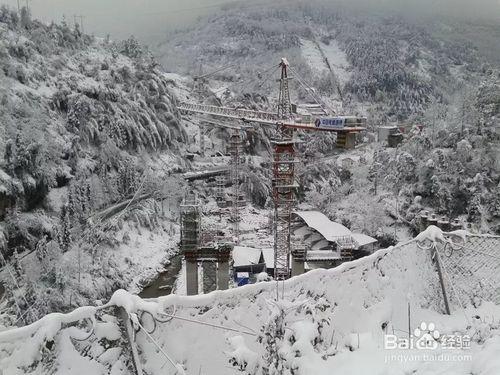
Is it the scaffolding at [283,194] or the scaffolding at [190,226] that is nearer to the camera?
the scaffolding at [190,226]

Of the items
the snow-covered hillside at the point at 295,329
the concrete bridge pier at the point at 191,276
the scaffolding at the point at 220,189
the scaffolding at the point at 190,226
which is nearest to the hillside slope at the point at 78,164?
the scaffolding at the point at 220,189

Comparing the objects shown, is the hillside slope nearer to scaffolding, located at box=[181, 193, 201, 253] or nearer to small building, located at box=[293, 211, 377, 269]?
scaffolding, located at box=[181, 193, 201, 253]

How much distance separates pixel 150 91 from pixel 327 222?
20.6 m

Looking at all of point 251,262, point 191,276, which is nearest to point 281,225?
point 251,262

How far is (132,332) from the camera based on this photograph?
2664 mm

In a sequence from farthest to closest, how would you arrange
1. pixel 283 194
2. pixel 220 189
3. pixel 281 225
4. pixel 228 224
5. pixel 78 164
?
pixel 220 189 < pixel 228 224 < pixel 78 164 < pixel 281 225 < pixel 283 194

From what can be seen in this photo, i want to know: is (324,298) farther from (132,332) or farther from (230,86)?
(230,86)

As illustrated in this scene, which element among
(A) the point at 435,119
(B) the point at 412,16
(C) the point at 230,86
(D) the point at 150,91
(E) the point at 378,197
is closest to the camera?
(E) the point at 378,197

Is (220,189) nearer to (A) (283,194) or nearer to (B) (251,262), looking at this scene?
(B) (251,262)

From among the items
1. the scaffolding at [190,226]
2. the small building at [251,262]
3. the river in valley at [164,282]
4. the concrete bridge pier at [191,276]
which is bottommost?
the river in valley at [164,282]

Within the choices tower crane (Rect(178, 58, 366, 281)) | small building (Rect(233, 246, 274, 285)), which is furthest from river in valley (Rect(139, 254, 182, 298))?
tower crane (Rect(178, 58, 366, 281))

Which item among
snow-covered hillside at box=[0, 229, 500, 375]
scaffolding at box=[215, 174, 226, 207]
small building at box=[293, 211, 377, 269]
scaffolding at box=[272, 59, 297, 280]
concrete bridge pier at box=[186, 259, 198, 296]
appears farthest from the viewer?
scaffolding at box=[215, 174, 226, 207]

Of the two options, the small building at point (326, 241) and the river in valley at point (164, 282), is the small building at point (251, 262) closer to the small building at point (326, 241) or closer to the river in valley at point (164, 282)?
the small building at point (326, 241)

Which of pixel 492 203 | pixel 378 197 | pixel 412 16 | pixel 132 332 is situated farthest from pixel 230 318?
pixel 412 16
